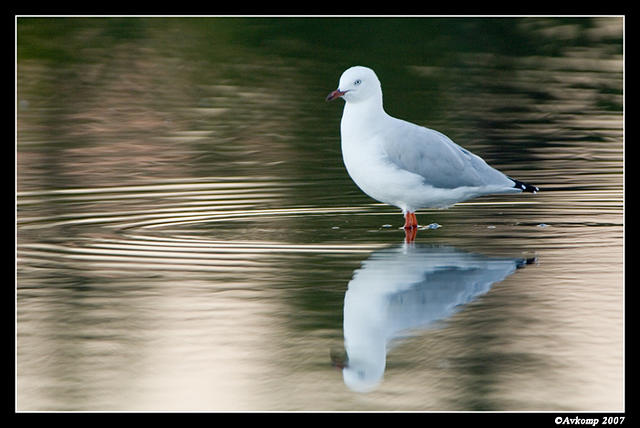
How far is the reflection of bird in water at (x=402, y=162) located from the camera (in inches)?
420

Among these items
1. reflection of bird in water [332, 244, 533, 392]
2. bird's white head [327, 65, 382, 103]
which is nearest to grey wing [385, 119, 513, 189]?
bird's white head [327, 65, 382, 103]

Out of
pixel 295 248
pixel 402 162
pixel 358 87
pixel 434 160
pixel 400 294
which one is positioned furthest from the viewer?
pixel 358 87

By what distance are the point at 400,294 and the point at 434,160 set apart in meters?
2.86

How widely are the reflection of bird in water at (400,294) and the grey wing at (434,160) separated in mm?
890

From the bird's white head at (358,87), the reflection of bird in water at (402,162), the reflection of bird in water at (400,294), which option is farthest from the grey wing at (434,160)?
the reflection of bird in water at (400,294)

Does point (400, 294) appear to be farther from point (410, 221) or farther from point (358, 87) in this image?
point (358, 87)

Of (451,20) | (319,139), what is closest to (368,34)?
(451,20)

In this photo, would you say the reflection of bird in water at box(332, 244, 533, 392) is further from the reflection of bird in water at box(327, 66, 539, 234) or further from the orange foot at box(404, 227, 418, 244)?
the reflection of bird in water at box(327, 66, 539, 234)

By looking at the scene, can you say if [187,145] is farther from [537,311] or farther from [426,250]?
[537,311]

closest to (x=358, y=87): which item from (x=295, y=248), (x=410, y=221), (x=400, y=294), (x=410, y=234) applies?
(x=410, y=221)

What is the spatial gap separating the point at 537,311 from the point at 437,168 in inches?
121

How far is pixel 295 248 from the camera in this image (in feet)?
32.3

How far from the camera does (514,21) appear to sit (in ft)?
92.4

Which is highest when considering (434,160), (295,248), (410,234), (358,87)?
(358,87)
